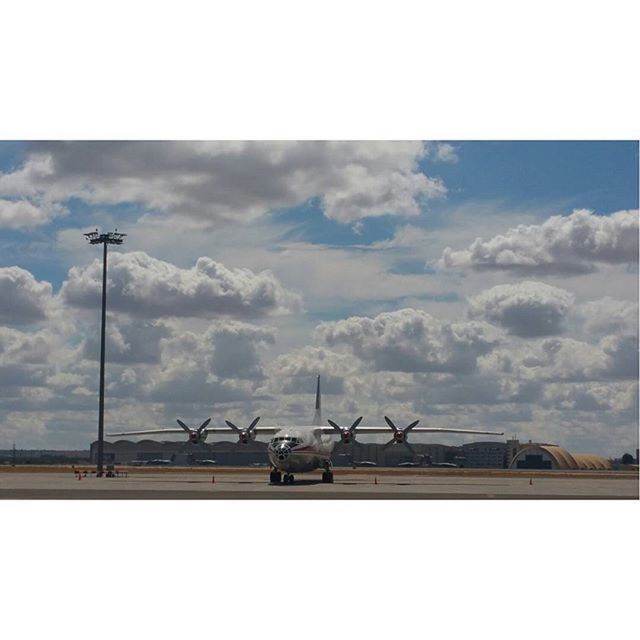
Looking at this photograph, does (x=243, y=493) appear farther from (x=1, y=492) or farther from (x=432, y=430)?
(x=432, y=430)

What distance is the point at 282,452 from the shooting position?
2362 inches

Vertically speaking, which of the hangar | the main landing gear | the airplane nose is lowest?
the hangar

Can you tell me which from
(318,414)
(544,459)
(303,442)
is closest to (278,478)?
(303,442)

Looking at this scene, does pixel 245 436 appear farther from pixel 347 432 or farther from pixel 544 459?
pixel 544 459

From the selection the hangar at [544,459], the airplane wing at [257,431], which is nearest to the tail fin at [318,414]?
the airplane wing at [257,431]

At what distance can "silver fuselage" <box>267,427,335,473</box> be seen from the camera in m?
60.2

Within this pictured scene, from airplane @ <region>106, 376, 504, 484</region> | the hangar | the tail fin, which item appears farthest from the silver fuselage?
the hangar

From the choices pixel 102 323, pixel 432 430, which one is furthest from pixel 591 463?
pixel 102 323

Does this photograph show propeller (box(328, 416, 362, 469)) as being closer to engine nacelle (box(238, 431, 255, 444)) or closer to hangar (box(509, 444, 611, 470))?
engine nacelle (box(238, 431, 255, 444))

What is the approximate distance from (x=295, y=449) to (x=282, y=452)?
1154 mm

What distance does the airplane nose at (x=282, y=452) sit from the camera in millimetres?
59938

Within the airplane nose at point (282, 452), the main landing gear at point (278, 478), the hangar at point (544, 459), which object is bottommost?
the hangar at point (544, 459)

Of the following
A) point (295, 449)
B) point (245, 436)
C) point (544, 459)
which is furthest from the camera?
point (544, 459)

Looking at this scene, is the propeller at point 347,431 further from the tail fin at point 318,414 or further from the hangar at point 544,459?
the hangar at point 544,459
